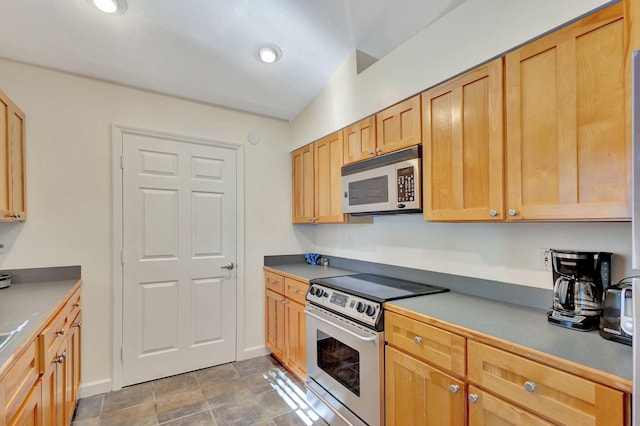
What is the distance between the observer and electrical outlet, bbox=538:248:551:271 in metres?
1.60

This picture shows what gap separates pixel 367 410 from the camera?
71.8 inches

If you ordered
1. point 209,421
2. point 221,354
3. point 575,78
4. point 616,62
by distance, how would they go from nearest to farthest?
point 616,62
point 575,78
point 209,421
point 221,354

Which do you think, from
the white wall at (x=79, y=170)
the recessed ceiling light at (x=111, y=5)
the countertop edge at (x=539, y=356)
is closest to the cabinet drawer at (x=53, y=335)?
the white wall at (x=79, y=170)

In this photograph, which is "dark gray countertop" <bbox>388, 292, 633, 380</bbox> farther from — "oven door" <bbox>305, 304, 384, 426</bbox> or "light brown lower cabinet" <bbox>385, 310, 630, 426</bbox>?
"oven door" <bbox>305, 304, 384, 426</bbox>

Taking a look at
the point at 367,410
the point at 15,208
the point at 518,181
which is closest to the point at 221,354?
the point at 367,410

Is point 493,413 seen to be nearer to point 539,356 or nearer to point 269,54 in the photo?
point 539,356

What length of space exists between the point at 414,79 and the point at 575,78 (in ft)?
2.88

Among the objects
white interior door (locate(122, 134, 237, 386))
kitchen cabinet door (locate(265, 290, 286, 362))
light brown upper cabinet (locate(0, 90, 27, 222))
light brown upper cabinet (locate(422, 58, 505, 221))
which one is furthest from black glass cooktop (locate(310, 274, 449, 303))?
light brown upper cabinet (locate(0, 90, 27, 222))

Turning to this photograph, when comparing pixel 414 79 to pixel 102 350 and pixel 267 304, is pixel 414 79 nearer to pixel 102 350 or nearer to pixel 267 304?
pixel 267 304

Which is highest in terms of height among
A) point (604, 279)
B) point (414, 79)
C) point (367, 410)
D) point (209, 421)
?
point (414, 79)

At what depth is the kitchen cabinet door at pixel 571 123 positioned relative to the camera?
116 centimetres

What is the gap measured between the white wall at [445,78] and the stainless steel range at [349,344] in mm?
294

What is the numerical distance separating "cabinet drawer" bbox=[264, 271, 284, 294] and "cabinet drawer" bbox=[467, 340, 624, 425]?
1.91m

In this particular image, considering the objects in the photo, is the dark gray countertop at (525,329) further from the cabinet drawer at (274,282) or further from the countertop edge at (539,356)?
the cabinet drawer at (274,282)
